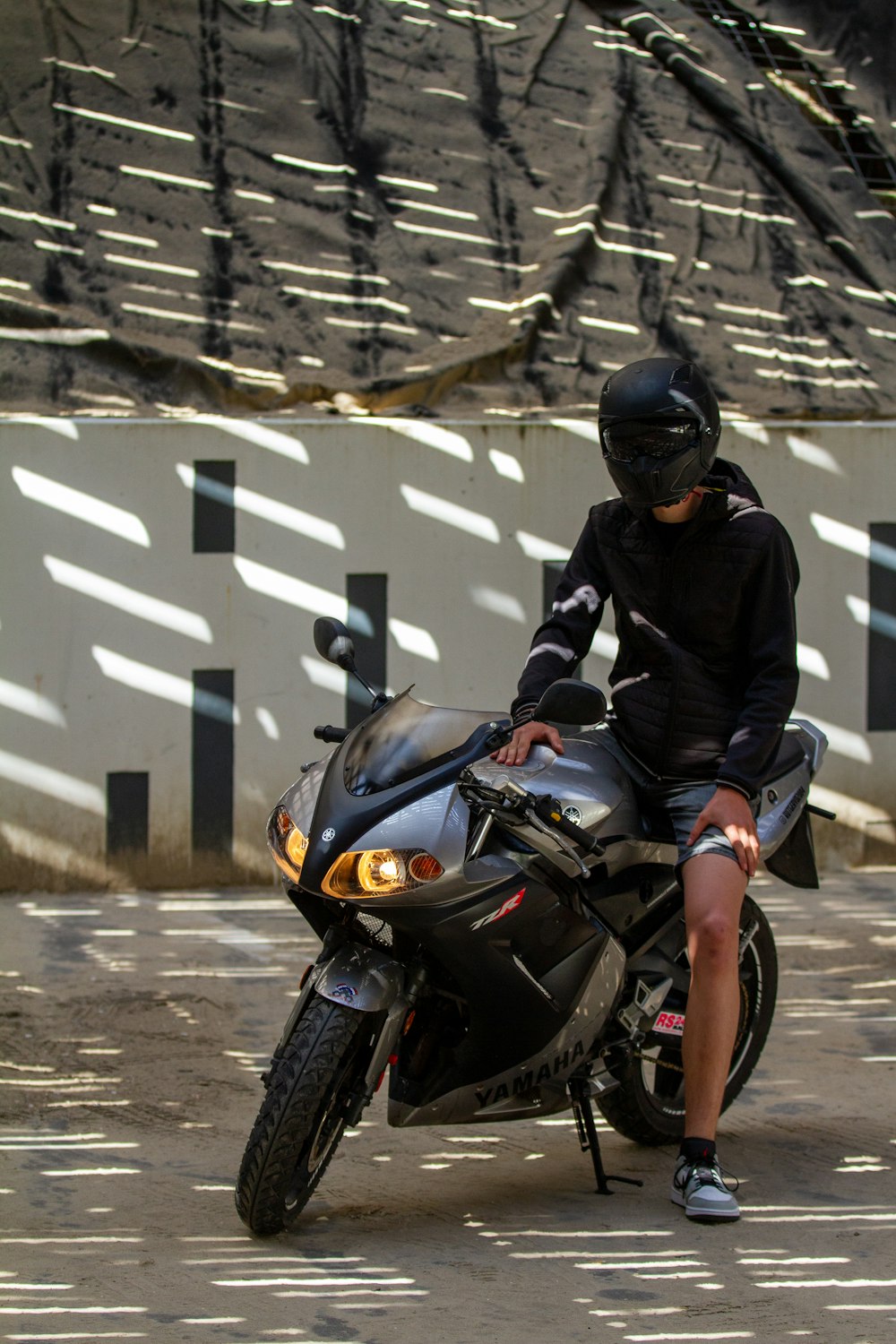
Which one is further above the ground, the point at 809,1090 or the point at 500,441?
the point at 500,441

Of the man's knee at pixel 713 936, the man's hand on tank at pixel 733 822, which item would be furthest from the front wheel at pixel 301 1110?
the man's hand on tank at pixel 733 822

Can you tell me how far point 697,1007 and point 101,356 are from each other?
12.8 ft

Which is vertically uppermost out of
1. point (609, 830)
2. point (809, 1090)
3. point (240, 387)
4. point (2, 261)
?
point (2, 261)

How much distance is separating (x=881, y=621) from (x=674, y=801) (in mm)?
3075

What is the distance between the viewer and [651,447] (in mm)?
3086

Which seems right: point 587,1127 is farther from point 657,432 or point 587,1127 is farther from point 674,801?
point 657,432

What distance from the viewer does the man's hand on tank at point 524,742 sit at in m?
3.02

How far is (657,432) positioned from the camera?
3074 mm

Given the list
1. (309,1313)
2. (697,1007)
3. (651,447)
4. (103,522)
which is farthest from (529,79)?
(309,1313)

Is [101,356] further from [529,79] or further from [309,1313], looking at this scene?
[309,1313]

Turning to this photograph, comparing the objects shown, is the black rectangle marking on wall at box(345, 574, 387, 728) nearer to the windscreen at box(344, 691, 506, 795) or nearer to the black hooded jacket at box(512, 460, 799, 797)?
the black hooded jacket at box(512, 460, 799, 797)

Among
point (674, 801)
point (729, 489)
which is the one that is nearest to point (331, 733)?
point (674, 801)

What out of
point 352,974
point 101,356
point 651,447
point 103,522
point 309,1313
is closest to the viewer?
point 309,1313

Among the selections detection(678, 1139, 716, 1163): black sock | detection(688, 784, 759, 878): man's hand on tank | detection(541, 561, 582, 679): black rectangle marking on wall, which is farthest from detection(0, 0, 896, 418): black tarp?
detection(678, 1139, 716, 1163): black sock
